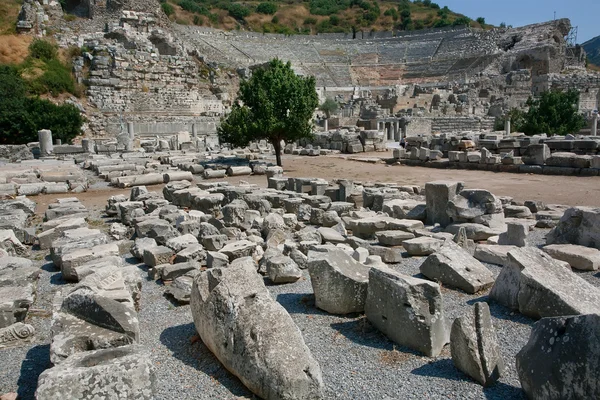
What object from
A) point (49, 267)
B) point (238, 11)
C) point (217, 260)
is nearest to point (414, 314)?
point (217, 260)

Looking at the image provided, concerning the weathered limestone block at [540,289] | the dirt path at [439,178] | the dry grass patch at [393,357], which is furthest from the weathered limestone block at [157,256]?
the dirt path at [439,178]

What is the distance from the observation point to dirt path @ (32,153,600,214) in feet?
43.7

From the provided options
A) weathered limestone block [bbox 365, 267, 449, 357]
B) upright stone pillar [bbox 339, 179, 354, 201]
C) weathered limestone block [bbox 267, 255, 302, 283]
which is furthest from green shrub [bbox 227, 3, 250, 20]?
weathered limestone block [bbox 365, 267, 449, 357]

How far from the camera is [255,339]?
3.67 metres

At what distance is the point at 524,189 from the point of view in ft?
47.8

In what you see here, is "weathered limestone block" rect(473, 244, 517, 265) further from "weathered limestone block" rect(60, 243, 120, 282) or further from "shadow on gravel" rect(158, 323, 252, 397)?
"weathered limestone block" rect(60, 243, 120, 282)

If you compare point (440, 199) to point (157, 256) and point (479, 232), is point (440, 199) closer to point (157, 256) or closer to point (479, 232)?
point (479, 232)

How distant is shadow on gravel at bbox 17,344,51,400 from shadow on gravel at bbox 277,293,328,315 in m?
2.36

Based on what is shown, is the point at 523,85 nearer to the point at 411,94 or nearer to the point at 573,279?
the point at 411,94

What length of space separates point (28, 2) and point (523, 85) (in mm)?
45156

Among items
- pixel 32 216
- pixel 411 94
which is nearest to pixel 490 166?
pixel 32 216

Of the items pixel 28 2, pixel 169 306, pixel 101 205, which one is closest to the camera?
pixel 169 306

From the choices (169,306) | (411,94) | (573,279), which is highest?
(411,94)

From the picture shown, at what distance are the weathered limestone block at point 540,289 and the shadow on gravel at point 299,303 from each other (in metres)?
1.96
